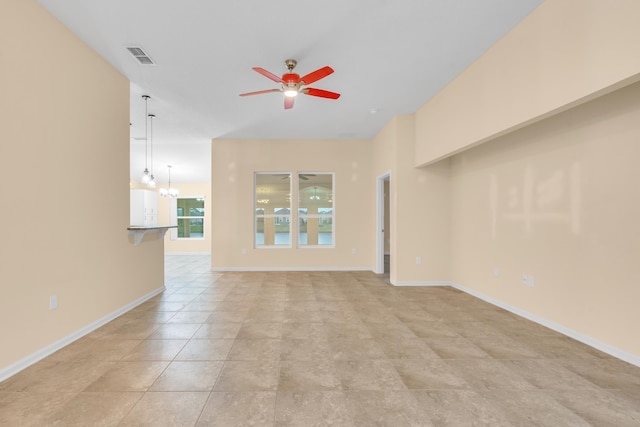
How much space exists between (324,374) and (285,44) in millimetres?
3002

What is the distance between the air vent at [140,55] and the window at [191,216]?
7.29m

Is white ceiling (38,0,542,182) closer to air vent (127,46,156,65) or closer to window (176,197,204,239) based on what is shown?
air vent (127,46,156,65)

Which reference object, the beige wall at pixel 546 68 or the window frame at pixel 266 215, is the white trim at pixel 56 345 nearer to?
the window frame at pixel 266 215

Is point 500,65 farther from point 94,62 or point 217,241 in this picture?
point 217,241

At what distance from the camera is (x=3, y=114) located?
2.18 metres

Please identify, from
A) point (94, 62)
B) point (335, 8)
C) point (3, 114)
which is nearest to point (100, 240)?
point (3, 114)

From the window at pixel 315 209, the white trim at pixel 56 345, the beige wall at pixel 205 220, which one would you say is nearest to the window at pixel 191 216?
the beige wall at pixel 205 220

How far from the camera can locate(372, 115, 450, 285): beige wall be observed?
504cm

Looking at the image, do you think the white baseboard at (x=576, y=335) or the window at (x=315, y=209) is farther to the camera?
the window at (x=315, y=209)

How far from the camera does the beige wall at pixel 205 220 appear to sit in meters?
9.94

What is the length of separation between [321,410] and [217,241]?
517 centimetres

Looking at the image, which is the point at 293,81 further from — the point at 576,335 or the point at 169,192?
the point at 169,192

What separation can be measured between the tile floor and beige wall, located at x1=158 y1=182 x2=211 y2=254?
21.9 feet

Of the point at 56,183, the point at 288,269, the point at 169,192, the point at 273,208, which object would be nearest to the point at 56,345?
the point at 56,183
